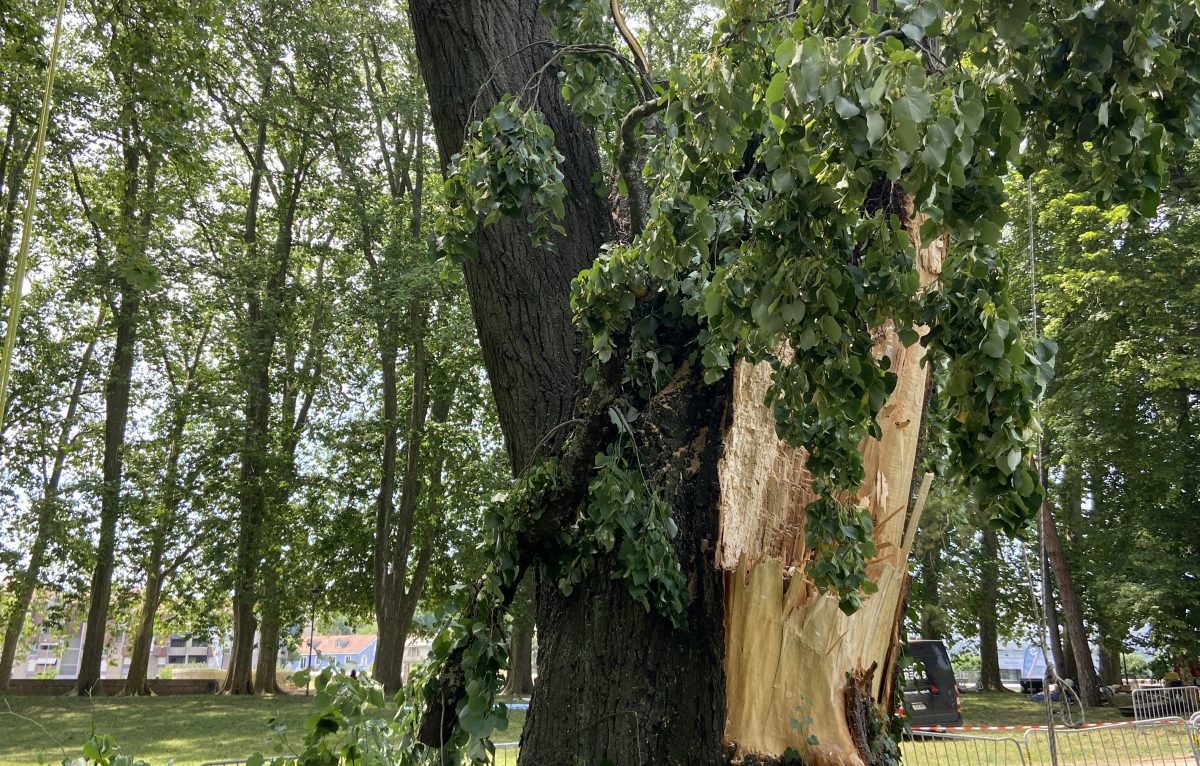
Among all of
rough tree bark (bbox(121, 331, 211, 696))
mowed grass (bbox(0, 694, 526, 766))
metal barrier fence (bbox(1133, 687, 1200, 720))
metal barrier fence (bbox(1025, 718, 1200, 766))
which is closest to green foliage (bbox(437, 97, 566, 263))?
mowed grass (bbox(0, 694, 526, 766))

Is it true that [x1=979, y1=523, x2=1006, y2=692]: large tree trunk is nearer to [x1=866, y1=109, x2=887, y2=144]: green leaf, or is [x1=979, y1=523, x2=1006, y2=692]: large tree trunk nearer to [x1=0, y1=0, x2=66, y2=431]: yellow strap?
[x1=0, y1=0, x2=66, y2=431]: yellow strap

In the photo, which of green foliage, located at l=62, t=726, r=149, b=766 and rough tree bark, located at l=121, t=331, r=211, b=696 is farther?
rough tree bark, located at l=121, t=331, r=211, b=696

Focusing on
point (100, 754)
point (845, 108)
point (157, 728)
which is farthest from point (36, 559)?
point (845, 108)

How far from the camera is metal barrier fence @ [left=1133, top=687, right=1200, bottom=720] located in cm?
1641

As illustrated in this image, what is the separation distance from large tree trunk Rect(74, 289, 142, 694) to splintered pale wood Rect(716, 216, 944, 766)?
16.9m

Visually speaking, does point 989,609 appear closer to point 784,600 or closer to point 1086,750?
point 1086,750

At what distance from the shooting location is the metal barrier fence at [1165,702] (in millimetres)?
16406

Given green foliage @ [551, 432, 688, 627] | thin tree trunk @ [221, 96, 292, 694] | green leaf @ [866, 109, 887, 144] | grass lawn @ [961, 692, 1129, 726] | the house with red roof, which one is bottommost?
grass lawn @ [961, 692, 1129, 726]

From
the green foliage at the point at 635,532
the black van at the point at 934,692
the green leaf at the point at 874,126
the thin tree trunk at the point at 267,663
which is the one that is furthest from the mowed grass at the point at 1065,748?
the thin tree trunk at the point at 267,663

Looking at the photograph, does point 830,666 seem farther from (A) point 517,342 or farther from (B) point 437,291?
(B) point 437,291

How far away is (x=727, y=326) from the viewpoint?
192 cm

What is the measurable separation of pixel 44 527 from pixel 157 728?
20.5 ft

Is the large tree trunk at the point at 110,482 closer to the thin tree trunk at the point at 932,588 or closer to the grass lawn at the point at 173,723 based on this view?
the grass lawn at the point at 173,723

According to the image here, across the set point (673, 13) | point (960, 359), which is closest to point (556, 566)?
point (960, 359)
